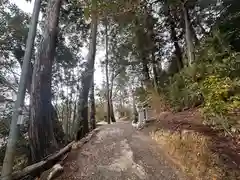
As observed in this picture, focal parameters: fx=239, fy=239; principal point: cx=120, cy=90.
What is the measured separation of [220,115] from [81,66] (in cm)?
674

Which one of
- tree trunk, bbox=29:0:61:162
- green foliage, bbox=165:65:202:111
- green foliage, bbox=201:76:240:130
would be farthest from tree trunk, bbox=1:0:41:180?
green foliage, bbox=165:65:202:111

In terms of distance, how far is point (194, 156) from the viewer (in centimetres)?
445

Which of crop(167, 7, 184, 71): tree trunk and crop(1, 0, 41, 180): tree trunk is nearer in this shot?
crop(1, 0, 41, 180): tree trunk

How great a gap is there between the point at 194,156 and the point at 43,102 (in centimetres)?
378

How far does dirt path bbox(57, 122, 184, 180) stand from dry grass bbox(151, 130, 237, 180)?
0.23 meters

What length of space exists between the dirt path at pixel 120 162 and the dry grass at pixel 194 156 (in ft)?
0.75

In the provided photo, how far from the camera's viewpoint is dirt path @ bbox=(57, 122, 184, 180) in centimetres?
439

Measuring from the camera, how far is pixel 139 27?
43.0 feet

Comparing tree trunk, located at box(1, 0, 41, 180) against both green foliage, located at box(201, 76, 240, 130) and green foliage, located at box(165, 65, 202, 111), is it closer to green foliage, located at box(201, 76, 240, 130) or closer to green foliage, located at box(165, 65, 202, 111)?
green foliage, located at box(201, 76, 240, 130)

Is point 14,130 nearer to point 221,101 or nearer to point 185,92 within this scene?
point 221,101

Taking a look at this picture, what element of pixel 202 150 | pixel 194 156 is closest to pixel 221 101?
pixel 202 150

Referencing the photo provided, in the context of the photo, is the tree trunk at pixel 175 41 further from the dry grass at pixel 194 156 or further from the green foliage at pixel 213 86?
the dry grass at pixel 194 156

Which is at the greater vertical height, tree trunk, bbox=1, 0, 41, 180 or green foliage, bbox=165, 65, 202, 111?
green foliage, bbox=165, 65, 202, 111

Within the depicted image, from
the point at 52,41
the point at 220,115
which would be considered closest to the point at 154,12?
the point at 52,41
